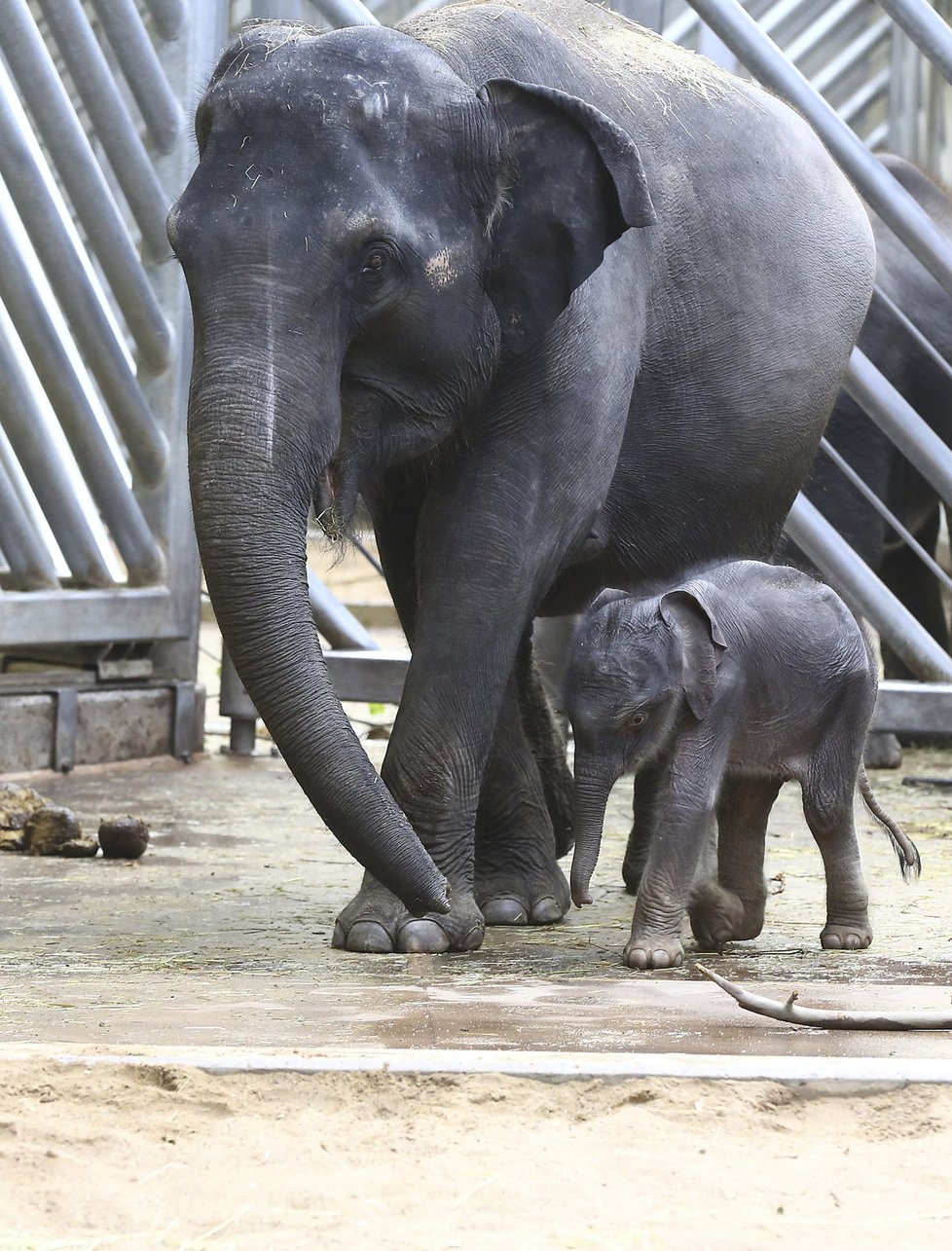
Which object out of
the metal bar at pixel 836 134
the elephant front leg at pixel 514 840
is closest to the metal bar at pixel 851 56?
the metal bar at pixel 836 134

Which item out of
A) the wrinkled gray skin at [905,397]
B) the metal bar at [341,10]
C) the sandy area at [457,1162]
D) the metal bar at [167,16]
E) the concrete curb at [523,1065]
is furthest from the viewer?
the wrinkled gray skin at [905,397]

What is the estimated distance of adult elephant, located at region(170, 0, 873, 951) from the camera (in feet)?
13.5

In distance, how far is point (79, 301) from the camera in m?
7.82

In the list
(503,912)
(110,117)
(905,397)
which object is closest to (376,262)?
(503,912)

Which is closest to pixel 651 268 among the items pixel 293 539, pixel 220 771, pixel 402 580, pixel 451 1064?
pixel 402 580

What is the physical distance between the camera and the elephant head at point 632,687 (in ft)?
14.5

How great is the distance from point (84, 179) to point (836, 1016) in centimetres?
534

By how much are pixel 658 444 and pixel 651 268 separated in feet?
1.47

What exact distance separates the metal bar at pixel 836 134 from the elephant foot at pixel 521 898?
289 cm

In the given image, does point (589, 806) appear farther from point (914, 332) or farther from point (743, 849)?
point (914, 332)

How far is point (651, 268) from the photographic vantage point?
199 inches

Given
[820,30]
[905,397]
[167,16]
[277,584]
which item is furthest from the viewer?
[820,30]

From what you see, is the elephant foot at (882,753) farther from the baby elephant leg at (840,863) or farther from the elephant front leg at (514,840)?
the baby elephant leg at (840,863)

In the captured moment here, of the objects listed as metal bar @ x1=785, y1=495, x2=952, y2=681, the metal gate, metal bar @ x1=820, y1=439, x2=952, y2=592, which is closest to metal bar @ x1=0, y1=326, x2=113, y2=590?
the metal gate
